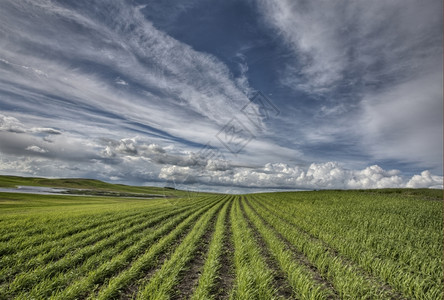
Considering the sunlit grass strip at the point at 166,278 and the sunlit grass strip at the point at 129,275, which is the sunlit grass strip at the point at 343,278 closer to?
the sunlit grass strip at the point at 166,278

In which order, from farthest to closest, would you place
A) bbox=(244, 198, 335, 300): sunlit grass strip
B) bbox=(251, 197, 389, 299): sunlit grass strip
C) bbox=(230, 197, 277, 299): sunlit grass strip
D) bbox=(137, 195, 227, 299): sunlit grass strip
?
bbox=(251, 197, 389, 299): sunlit grass strip < bbox=(244, 198, 335, 300): sunlit grass strip < bbox=(230, 197, 277, 299): sunlit grass strip < bbox=(137, 195, 227, 299): sunlit grass strip

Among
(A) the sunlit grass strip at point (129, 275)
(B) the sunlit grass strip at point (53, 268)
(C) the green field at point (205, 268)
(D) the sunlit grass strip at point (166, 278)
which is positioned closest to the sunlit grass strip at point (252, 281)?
(C) the green field at point (205, 268)

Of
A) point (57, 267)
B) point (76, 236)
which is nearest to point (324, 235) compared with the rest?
point (57, 267)

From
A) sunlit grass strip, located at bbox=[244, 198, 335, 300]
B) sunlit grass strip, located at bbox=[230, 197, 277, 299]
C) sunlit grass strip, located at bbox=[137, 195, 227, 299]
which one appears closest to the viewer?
sunlit grass strip, located at bbox=[137, 195, 227, 299]

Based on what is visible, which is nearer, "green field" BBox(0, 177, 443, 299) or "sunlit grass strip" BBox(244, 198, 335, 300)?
"sunlit grass strip" BBox(244, 198, 335, 300)

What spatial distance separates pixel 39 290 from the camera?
5.86 m

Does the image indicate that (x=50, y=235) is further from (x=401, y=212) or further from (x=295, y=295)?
(x=401, y=212)

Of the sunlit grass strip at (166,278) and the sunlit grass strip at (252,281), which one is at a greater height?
the sunlit grass strip at (252,281)

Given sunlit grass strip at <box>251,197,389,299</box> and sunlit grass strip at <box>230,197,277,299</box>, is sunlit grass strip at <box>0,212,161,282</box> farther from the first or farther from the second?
sunlit grass strip at <box>251,197,389,299</box>

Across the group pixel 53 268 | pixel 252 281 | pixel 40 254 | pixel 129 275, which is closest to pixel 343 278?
pixel 252 281

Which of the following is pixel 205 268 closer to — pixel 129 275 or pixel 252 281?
pixel 252 281

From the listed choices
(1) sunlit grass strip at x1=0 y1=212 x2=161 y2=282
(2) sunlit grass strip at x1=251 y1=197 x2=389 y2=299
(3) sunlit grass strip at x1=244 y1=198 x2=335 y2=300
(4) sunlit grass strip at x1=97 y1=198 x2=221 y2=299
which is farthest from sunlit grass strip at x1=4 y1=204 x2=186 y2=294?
(2) sunlit grass strip at x1=251 y1=197 x2=389 y2=299

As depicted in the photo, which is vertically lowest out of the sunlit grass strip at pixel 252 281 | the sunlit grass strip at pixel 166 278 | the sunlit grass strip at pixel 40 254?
the sunlit grass strip at pixel 40 254

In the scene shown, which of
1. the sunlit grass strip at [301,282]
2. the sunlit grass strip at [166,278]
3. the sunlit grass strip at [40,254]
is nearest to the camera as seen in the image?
the sunlit grass strip at [166,278]
